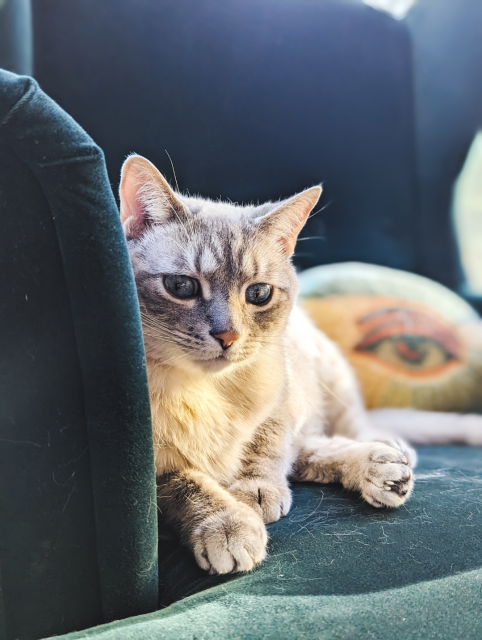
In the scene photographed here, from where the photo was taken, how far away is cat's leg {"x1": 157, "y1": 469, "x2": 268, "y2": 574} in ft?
2.56

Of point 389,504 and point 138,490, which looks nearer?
point 138,490

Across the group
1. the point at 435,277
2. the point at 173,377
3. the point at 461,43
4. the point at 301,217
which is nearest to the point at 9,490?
the point at 173,377

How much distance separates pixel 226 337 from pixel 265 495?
29 centimetres

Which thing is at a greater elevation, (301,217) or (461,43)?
(461,43)

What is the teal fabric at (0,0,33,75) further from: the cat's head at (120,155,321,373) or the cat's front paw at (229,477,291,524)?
the cat's front paw at (229,477,291,524)

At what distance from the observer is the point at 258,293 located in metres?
0.99

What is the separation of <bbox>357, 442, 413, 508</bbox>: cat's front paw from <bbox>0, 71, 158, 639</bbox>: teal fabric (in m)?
0.42

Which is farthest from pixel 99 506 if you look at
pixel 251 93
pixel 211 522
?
pixel 251 93

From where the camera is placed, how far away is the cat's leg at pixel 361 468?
3.08ft

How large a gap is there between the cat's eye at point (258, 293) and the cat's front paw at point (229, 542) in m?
0.37

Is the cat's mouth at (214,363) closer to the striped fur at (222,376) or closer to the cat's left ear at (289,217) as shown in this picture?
the striped fur at (222,376)

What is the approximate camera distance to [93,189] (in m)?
0.64

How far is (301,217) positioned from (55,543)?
71cm

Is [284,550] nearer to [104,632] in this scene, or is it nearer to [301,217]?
[104,632]
